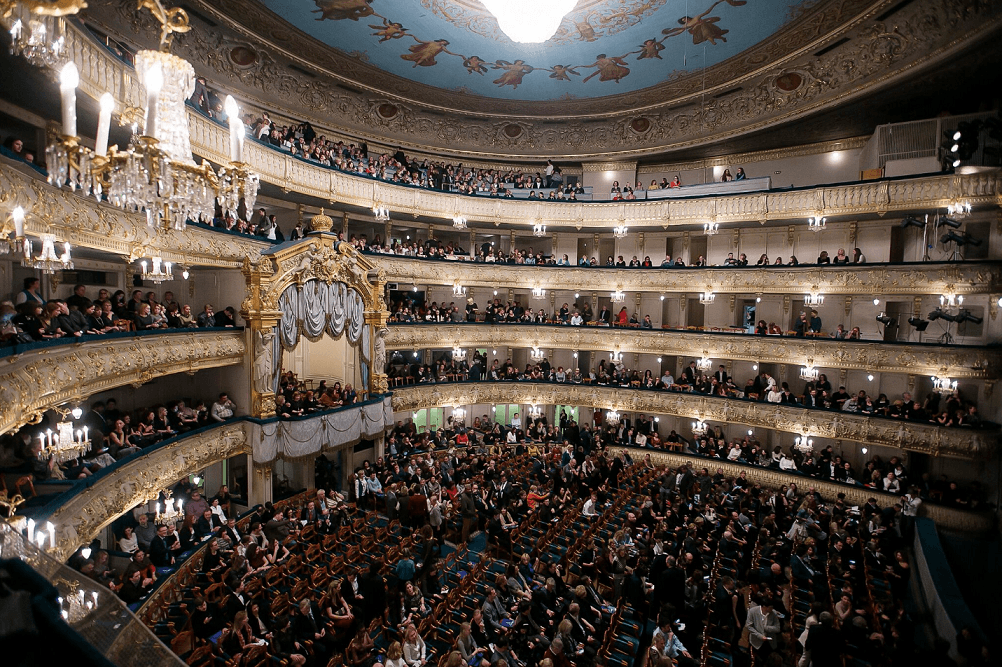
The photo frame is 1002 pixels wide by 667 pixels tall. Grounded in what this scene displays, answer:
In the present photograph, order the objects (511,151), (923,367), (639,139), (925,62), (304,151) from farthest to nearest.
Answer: (511,151)
(639,139)
(304,151)
(923,367)
(925,62)

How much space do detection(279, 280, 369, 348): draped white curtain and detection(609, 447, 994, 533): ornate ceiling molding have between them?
1231 centimetres

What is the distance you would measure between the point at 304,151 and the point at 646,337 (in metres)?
16.3

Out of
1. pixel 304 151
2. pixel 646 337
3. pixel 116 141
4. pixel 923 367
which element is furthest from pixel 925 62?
pixel 116 141

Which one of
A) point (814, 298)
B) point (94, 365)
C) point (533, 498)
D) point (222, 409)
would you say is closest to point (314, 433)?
point (222, 409)

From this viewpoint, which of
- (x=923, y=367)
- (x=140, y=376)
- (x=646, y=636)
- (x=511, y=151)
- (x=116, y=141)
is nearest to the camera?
(x=646, y=636)

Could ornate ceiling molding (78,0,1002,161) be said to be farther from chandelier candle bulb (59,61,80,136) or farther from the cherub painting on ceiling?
chandelier candle bulb (59,61,80,136)

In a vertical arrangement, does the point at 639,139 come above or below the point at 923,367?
above

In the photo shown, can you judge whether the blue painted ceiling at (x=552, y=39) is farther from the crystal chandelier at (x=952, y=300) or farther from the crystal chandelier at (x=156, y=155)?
the crystal chandelier at (x=156, y=155)

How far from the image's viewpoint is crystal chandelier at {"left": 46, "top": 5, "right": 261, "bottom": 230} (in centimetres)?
457

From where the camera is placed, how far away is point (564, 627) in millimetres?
8023

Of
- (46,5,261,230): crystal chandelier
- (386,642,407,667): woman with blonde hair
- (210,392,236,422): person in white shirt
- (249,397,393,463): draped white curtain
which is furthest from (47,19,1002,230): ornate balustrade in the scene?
(386,642,407,667): woman with blonde hair

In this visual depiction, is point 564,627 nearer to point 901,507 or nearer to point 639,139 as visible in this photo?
point 901,507

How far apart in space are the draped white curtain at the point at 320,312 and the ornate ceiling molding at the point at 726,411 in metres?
3.90

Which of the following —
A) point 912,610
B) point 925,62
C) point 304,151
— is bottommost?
point 912,610
